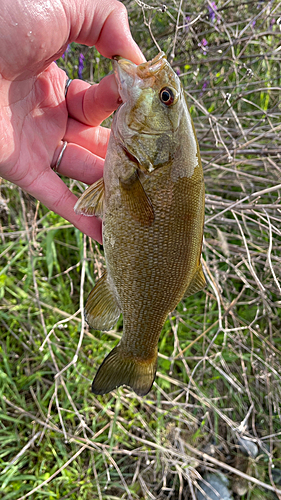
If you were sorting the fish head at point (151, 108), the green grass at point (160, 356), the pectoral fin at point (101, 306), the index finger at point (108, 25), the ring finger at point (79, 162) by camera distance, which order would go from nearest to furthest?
Result: the fish head at point (151, 108)
the index finger at point (108, 25)
the pectoral fin at point (101, 306)
the ring finger at point (79, 162)
the green grass at point (160, 356)

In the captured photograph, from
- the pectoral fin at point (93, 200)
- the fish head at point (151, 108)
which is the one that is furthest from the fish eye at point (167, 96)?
the pectoral fin at point (93, 200)

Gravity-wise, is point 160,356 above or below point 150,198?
below

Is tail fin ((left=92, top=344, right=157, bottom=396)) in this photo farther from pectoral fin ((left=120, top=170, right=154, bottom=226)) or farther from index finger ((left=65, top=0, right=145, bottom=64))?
index finger ((left=65, top=0, right=145, bottom=64))

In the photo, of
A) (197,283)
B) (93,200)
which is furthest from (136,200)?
(197,283)

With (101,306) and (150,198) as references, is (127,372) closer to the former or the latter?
(101,306)

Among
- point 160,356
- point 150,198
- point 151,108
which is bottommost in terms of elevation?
point 160,356

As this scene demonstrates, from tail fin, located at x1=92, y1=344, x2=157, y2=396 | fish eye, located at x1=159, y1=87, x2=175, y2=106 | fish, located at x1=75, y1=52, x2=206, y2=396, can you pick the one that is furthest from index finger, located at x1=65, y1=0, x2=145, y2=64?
tail fin, located at x1=92, y1=344, x2=157, y2=396

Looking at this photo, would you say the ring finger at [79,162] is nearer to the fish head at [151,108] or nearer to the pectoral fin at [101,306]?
the fish head at [151,108]

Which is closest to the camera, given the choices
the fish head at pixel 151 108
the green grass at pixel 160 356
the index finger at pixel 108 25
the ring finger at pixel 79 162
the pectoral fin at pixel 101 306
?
the fish head at pixel 151 108

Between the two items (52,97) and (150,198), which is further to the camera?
(52,97)
